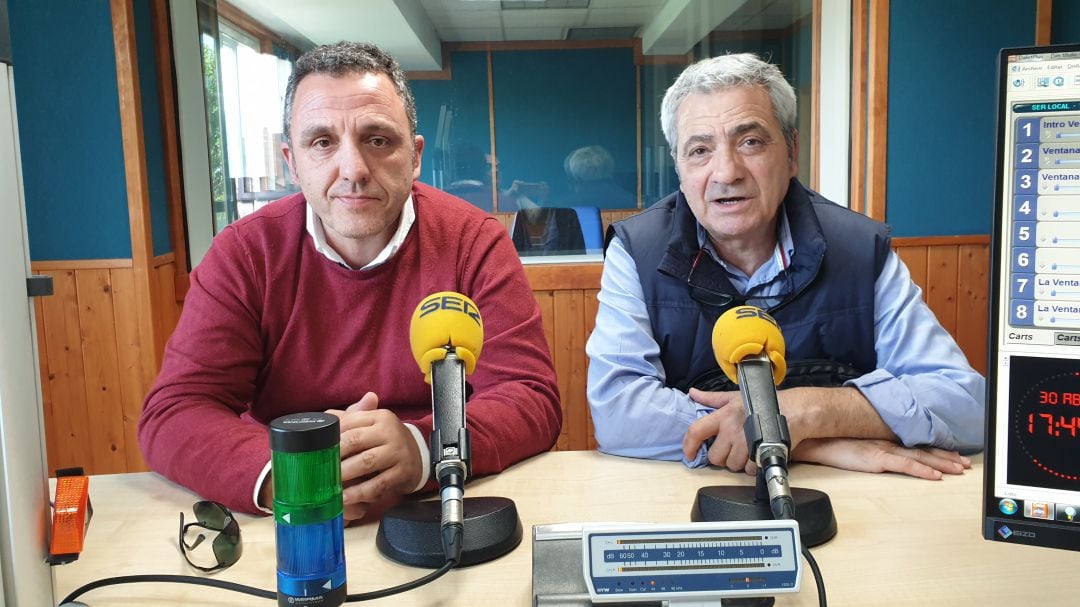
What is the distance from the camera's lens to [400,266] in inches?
62.7

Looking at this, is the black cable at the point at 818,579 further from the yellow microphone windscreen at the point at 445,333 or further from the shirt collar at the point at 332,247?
the shirt collar at the point at 332,247

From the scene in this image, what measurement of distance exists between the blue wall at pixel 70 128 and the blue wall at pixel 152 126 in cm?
12

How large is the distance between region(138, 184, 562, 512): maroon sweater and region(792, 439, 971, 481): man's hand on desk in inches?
17.1

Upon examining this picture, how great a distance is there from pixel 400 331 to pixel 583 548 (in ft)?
2.78

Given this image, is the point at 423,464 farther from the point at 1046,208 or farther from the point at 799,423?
the point at 1046,208

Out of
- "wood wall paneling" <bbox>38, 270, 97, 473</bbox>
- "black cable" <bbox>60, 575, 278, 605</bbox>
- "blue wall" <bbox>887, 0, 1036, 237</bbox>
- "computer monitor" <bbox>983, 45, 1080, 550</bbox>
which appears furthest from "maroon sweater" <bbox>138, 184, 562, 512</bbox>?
"blue wall" <bbox>887, 0, 1036, 237</bbox>

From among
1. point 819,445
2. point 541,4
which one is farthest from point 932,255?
point 819,445

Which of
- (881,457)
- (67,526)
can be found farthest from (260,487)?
(881,457)

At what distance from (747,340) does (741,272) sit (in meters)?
0.73

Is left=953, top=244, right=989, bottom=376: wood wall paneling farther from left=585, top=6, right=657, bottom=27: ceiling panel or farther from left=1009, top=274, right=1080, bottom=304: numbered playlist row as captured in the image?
left=1009, top=274, right=1080, bottom=304: numbered playlist row

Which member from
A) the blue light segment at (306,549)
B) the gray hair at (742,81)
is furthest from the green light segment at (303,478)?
the gray hair at (742,81)

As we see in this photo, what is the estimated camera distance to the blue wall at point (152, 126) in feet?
10.1

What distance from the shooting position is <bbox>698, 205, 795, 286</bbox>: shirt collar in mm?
1625

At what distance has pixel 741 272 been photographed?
5.49 feet
